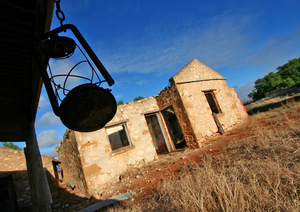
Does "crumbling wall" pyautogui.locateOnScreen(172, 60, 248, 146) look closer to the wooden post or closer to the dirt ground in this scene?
the dirt ground

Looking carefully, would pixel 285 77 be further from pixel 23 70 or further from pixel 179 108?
pixel 23 70

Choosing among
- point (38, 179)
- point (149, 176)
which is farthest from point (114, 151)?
point (38, 179)

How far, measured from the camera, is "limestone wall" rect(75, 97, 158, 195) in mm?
6418

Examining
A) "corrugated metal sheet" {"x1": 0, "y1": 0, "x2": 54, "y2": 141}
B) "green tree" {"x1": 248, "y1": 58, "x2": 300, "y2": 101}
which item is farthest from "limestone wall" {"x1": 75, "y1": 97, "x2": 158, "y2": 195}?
A: "green tree" {"x1": 248, "y1": 58, "x2": 300, "y2": 101}

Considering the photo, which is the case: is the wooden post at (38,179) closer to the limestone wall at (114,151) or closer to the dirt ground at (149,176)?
the dirt ground at (149,176)

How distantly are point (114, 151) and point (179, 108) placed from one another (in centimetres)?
409

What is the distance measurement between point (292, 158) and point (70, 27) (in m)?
3.90

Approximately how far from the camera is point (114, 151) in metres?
7.15

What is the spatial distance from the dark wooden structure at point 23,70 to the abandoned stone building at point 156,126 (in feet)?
8.79

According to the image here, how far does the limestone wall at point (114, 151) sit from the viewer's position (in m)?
6.42

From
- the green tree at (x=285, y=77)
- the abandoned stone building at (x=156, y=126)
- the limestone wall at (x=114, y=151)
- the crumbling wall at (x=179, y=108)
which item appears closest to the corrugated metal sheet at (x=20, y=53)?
the limestone wall at (x=114, y=151)

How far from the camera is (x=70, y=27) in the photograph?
1.40 meters

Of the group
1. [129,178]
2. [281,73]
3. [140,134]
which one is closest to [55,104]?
[129,178]

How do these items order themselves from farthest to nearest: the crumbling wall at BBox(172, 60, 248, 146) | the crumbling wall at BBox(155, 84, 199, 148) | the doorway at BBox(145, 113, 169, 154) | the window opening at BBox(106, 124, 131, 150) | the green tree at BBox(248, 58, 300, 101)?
the green tree at BBox(248, 58, 300, 101), the window opening at BBox(106, 124, 131, 150), the doorway at BBox(145, 113, 169, 154), the crumbling wall at BBox(172, 60, 248, 146), the crumbling wall at BBox(155, 84, 199, 148)
